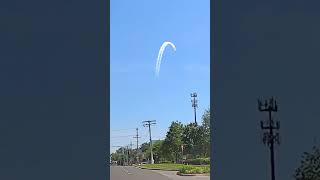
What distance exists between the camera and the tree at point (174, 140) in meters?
25.0

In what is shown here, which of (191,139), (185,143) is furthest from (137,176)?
(185,143)
